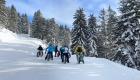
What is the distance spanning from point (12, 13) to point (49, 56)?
60.0m

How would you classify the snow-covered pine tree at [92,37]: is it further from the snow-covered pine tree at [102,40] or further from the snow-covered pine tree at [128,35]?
the snow-covered pine tree at [128,35]

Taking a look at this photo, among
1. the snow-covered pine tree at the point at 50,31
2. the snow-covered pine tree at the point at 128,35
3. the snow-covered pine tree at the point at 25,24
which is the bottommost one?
the snow-covered pine tree at the point at 128,35

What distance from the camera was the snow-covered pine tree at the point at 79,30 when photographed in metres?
35.8

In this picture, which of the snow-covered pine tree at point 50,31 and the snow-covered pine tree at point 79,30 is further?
the snow-covered pine tree at point 50,31

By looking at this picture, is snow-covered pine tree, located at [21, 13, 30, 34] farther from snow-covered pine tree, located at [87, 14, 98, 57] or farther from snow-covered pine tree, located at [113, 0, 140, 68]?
snow-covered pine tree, located at [113, 0, 140, 68]

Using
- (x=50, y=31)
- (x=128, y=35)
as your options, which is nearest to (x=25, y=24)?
(x=50, y=31)

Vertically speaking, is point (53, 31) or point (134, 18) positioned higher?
point (53, 31)

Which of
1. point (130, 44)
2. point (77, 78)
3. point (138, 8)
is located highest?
point (138, 8)

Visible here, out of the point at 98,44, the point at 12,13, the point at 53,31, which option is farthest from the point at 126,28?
the point at 12,13

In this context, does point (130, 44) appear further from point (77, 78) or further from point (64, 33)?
point (64, 33)

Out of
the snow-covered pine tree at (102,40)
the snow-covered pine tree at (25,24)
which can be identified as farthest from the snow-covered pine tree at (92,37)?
the snow-covered pine tree at (25,24)

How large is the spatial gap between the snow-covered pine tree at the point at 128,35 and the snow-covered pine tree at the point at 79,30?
13452 mm

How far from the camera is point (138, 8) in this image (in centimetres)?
2188

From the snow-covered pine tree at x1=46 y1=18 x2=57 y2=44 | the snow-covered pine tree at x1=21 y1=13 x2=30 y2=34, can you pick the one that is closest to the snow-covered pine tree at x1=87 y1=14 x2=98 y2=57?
the snow-covered pine tree at x1=46 y1=18 x2=57 y2=44
